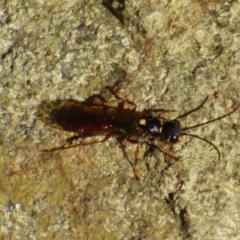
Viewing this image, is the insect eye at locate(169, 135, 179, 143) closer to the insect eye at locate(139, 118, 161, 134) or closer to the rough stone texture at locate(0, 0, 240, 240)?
the rough stone texture at locate(0, 0, 240, 240)

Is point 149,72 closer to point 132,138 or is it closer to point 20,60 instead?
point 132,138

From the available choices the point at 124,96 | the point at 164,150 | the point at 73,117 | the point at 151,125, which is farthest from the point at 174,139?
the point at 73,117

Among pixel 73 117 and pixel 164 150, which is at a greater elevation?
pixel 73 117

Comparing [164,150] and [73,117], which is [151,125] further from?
[73,117]

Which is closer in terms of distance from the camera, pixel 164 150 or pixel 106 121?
pixel 164 150

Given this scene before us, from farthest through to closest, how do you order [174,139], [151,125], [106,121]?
[106,121]
[151,125]
[174,139]

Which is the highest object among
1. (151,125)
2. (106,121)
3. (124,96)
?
(124,96)

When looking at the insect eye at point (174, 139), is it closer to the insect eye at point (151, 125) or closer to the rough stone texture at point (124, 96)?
the rough stone texture at point (124, 96)

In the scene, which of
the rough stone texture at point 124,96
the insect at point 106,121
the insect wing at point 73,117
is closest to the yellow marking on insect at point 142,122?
the insect at point 106,121
